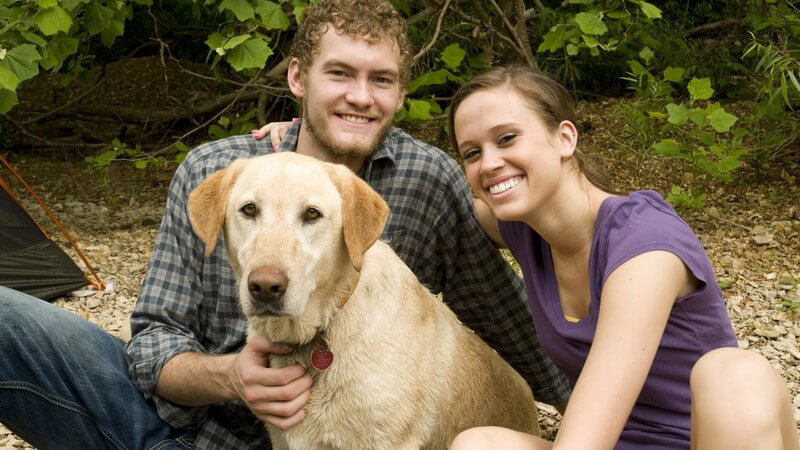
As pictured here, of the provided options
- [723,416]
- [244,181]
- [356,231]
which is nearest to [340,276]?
[356,231]

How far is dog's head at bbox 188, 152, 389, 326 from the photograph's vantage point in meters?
2.13

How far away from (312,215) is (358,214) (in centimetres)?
14

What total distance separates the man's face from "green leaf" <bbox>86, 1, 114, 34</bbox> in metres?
2.01

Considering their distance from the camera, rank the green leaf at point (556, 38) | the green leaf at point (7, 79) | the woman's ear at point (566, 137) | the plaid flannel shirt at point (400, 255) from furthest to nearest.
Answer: the green leaf at point (556, 38) → the green leaf at point (7, 79) → the plaid flannel shirt at point (400, 255) → the woman's ear at point (566, 137)

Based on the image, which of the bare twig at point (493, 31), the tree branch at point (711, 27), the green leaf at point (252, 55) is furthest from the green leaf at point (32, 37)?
the tree branch at point (711, 27)

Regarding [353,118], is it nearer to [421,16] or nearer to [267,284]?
[267,284]

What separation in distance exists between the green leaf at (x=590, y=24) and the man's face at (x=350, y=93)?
200cm

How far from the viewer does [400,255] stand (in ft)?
9.97

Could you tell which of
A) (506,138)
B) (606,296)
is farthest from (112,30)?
(606,296)

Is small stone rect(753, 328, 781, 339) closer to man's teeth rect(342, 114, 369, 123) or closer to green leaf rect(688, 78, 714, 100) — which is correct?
green leaf rect(688, 78, 714, 100)

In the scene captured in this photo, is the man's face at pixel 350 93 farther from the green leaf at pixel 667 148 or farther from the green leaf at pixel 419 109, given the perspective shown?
the green leaf at pixel 667 148

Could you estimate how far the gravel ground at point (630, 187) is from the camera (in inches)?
166

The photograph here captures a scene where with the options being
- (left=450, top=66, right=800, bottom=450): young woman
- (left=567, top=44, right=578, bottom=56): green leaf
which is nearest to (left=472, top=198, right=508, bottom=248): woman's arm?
(left=450, top=66, right=800, bottom=450): young woman

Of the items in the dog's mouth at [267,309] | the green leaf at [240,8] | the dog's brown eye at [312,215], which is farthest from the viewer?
the green leaf at [240,8]
